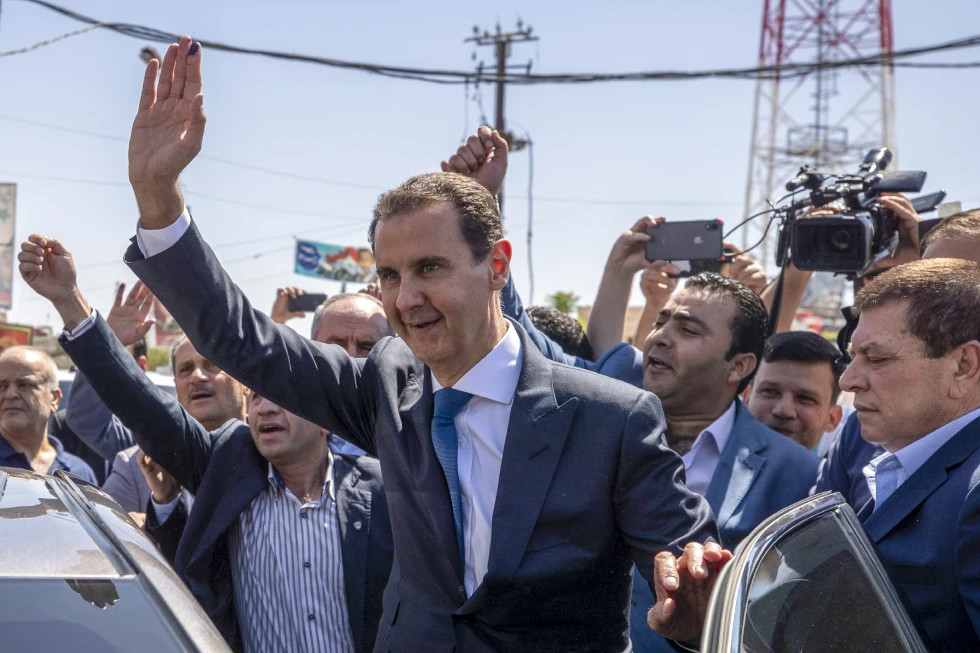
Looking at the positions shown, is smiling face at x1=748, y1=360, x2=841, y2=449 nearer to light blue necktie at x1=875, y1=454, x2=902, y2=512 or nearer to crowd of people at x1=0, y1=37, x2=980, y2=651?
crowd of people at x1=0, y1=37, x2=980, y2=651

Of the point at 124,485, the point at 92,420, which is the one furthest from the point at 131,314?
the point at 124,485

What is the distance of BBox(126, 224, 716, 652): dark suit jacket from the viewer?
91.1 inches

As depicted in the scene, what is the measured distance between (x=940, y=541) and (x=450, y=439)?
1030 mm

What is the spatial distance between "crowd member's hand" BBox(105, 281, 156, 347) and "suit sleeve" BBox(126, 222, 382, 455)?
2.15m

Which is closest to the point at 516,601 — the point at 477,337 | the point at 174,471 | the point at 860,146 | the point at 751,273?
the point at 477,337

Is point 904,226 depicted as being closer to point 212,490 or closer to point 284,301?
point 212,490

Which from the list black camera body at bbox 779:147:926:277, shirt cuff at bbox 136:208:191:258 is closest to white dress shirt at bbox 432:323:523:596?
shirt cuff at bbox 136:208:191:258

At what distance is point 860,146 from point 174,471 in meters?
31.0

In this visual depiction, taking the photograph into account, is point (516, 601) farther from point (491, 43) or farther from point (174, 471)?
point (491, 43)

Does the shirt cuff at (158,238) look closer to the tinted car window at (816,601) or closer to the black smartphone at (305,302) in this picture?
the tinted car window at (816,601)

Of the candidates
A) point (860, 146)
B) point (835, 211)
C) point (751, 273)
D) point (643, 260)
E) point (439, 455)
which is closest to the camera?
point (439, 455)

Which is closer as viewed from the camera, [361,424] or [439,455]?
[439,455]

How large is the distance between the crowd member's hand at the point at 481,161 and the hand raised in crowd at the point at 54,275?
1183 millimetres

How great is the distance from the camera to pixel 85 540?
69.9 inches
